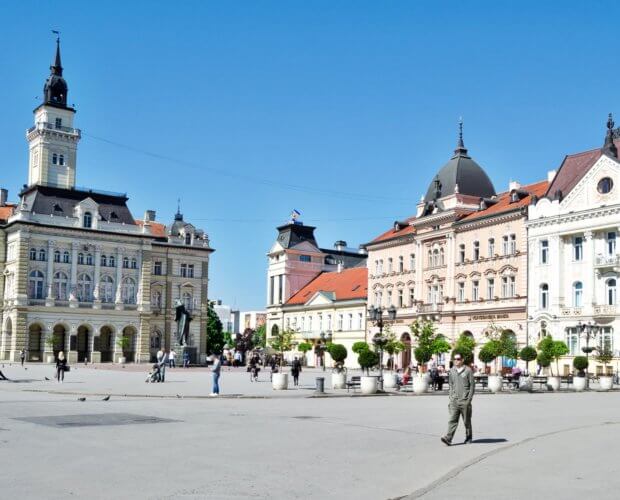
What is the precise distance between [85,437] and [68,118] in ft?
278

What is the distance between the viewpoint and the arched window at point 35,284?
287 ft

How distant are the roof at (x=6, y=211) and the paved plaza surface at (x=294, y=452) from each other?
70.0 metres

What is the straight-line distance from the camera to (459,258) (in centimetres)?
6844

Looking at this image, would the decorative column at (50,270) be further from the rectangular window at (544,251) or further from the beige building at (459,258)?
the rectangular window at (544,251)

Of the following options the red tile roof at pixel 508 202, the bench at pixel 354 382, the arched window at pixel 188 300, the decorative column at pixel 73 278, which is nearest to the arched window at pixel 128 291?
the decorative column at pixel 73 278

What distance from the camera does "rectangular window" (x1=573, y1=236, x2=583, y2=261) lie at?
57406 mm

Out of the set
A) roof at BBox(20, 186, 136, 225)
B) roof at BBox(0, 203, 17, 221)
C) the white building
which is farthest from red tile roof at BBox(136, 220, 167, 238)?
the white building

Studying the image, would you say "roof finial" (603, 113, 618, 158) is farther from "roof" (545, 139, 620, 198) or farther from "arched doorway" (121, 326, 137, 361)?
"arched doorway" (121, 326, 137, 361)

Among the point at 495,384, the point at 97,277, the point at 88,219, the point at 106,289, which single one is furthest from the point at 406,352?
the point at 88,219

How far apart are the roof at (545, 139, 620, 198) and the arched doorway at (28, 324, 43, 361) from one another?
53534 mm

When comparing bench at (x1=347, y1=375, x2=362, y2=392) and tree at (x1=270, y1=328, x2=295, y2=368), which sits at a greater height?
tree at (x1=270, y1=328, x2=295, y2=368)

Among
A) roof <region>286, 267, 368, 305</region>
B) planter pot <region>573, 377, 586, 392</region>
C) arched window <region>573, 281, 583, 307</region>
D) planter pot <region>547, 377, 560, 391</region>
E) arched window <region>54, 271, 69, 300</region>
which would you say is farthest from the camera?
arched window <region>54, 271, 69, 300</region>

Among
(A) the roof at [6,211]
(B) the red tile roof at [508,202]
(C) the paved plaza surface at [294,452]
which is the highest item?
(A) the roof at [6,211]

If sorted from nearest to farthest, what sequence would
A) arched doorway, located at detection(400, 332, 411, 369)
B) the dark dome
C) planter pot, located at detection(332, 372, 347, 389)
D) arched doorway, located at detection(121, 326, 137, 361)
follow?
planter pot, located at detection(332, 372, 347, 389)
the dark dome
arched doorway, located at detection(400, 332, 411, 369)
arched doorway, located at detection(121, 326, 137, 361)
